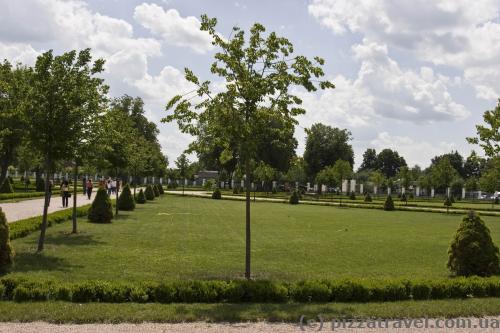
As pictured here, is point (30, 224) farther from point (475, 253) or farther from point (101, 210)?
point (475, 253)

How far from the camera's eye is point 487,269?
1188 centimetres

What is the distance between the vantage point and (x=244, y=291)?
30.6 ft

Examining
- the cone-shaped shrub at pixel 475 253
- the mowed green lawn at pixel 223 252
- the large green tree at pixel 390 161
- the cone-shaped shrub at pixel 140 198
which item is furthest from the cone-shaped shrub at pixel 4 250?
the large green tree at pixel 390 161

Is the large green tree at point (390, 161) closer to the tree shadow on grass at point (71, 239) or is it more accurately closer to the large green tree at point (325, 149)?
the large green tree at point (325, 149)

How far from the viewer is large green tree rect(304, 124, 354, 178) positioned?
9000 centimetres

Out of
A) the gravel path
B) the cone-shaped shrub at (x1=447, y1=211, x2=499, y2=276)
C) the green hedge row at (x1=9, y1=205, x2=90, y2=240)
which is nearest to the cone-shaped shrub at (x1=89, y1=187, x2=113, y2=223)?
the green hedge row at (x1=9, y1=205, x2=90, y2=240)

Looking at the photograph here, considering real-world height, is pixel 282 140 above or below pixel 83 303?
above

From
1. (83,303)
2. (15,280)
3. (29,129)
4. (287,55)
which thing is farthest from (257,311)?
(29,129)

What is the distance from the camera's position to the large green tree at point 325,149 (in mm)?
90000

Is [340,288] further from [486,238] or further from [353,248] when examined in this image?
[353,248]

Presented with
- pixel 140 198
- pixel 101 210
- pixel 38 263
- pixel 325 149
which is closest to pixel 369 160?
pixel 325 149

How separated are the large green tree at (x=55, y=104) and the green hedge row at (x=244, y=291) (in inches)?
243

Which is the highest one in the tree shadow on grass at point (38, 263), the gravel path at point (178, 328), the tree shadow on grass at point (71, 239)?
the tree shadow on grass at point (71, 239)

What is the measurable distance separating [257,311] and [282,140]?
4484 millimetres
